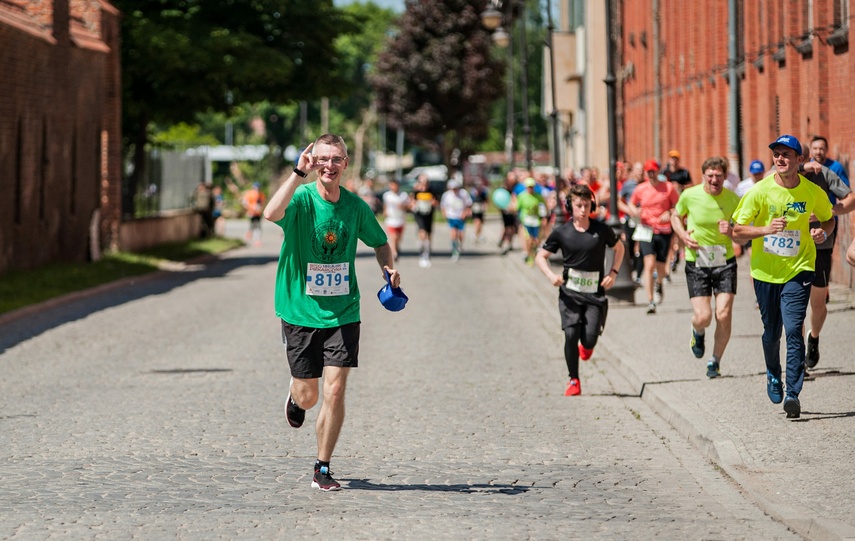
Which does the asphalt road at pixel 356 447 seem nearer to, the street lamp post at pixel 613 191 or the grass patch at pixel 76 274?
the street lamp post at pixel 613 191

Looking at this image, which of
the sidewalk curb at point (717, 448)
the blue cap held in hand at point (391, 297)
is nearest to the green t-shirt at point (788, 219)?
the sidewalk curb at point (717, 448)

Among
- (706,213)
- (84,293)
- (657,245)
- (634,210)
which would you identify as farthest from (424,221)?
(706,213)

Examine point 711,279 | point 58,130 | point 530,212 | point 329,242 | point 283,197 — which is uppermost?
point 58,130

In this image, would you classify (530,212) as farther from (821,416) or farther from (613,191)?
(821,416)

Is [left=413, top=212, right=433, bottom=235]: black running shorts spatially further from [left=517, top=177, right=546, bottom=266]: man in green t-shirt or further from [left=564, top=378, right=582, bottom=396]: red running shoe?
[left=564, top=378, right=582, bottom=396]: red running shoe

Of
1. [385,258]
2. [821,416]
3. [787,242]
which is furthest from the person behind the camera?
[787,242]

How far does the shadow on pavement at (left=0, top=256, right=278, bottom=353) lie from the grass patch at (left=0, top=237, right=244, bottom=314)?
26 centimetres

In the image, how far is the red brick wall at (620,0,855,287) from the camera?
868 inches

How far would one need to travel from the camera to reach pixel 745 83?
29.5m

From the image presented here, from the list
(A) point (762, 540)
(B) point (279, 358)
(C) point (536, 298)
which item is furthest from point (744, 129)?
(A) point (762, 540)

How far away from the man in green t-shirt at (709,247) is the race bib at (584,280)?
87 centimetres

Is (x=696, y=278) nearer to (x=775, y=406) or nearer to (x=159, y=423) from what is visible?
(x=775, y=406)

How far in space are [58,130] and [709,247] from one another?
19.6 m

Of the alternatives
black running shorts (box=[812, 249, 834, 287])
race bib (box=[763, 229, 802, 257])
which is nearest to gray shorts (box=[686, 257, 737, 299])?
black running shorts (box=[812, 249, 834, 287])
